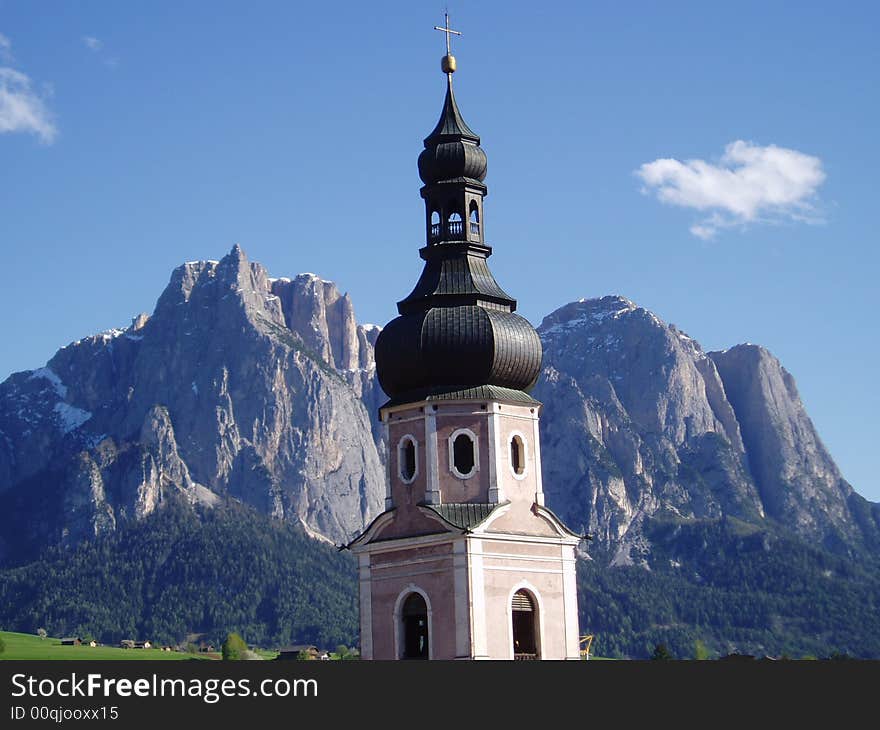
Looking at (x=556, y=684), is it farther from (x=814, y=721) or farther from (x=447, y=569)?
(x=447, y=569)

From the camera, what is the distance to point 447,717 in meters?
36.7

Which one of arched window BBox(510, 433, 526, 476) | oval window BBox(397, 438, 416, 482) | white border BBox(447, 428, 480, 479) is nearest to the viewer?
white border BBox(447, 428, 480, 479)

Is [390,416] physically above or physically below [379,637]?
above

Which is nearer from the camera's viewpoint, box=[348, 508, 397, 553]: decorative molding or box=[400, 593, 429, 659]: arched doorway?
box=[400, 593, 429, 659]: arched doorway

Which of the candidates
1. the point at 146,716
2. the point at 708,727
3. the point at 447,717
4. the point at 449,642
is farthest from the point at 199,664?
the point at 449,642

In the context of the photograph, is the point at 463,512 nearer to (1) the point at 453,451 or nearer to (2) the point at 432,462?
(2) the point at 432,462

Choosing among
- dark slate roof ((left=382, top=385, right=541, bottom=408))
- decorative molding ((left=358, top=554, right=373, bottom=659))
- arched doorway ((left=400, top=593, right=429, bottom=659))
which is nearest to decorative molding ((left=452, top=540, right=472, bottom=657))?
arched doorway ((left=400, top=593, right=429, bottom=659))

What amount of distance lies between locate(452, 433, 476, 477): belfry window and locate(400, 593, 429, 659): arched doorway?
4461mm

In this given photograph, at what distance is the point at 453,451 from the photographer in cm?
5816

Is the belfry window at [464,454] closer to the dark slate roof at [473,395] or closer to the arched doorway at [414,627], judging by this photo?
the dark slate roof at [473,395]

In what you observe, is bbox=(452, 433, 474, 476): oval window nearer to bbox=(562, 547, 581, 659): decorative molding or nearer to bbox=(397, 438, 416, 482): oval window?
bbox=(397, 438, 416, 482): oval window

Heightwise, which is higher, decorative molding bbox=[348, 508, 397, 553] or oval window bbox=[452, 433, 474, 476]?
oval window bbox=[452, 433, 474, 476]

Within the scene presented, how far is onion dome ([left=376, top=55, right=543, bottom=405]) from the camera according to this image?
58.7 meters

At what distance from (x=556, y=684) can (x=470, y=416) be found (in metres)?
20.9
